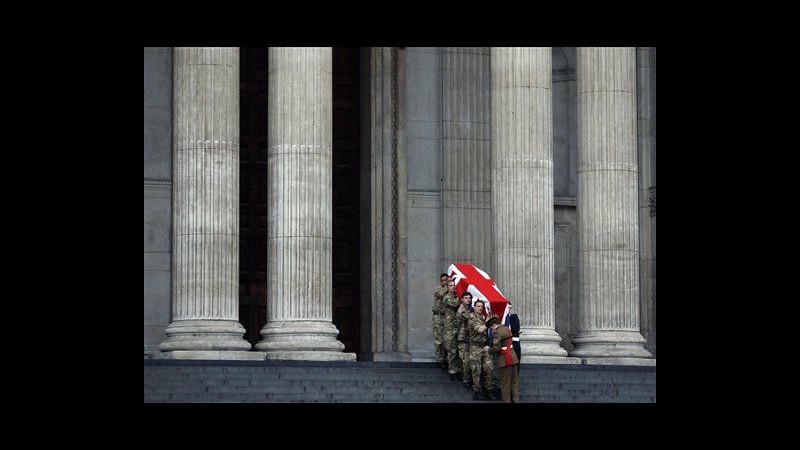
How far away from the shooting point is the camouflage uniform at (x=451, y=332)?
181 feet

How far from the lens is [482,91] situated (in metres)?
68.0

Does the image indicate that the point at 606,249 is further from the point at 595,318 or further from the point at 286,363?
the point at 286,363

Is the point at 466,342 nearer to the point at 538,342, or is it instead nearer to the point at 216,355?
the point at 538,342

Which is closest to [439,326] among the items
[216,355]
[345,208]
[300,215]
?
[300,215]

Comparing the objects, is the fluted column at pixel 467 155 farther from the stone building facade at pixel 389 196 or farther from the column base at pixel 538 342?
the column base at pixel 538 342

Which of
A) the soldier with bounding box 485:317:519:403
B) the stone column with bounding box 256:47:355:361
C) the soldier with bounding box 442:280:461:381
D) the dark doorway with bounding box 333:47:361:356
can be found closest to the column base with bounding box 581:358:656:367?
the soldier with bounding box 442:280:461:381

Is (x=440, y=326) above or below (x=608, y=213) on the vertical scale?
below

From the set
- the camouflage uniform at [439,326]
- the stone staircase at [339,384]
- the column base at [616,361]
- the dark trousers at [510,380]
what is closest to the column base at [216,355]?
the stone staircase at [339,384]

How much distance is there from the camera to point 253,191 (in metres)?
67.2

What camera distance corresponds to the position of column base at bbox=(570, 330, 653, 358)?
60.9m

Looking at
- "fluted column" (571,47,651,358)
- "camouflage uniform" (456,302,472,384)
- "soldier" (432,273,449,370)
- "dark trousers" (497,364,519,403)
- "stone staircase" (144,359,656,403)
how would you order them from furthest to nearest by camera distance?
"fluted column" (571,47,651,358) < "soldier" (432,273,449,370) < "camouflage uniform" (456,302,472,384) < "dark trousers" (497,364,519,403) < "stone staircase" (144,359,656,403)

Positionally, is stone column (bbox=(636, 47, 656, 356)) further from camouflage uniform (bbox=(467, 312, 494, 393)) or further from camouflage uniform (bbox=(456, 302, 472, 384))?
camouflage uniform (bbox=(467, 312, 494, 393))

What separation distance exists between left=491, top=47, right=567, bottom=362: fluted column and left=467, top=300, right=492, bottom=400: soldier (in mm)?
5707

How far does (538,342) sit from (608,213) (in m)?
4.27
